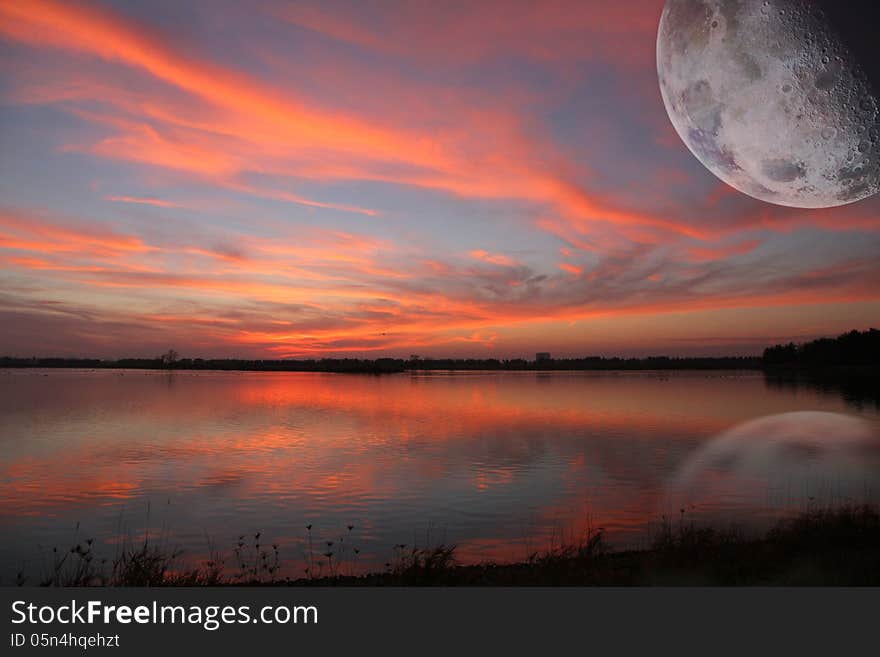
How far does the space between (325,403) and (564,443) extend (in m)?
44.6

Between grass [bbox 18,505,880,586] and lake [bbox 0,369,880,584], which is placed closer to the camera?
grass [bbox 18,505,880,586]

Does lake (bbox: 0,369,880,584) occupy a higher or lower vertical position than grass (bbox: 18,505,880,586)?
lower

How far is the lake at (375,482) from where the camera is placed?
18594mm

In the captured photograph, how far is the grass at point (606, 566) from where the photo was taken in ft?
37.8

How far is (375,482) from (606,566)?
16111 millimetres

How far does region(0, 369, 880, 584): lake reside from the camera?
1859 centimetres

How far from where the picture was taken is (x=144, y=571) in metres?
12.1

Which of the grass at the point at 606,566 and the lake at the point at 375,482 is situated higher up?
the grass at the point at 606,566

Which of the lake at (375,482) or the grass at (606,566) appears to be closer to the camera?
the grass at (606,566)

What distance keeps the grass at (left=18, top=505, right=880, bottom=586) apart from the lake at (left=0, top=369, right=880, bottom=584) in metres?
0.93

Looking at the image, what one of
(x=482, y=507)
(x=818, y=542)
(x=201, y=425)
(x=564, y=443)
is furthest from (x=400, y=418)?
(x=818, y=542)

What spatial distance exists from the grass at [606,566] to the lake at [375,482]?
934 mm
